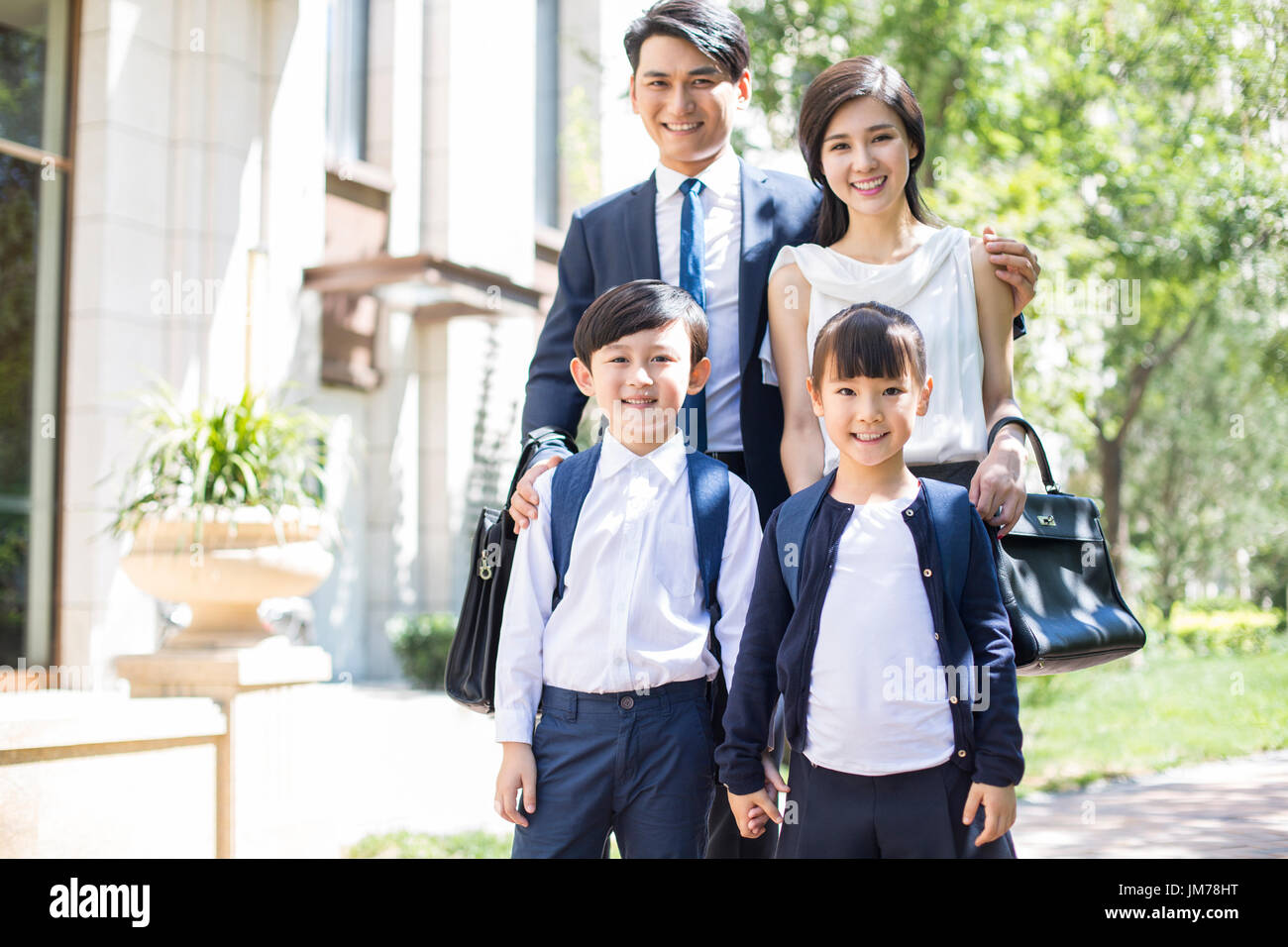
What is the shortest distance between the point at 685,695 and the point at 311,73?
32.9ft

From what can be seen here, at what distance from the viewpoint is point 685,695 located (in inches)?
94.7

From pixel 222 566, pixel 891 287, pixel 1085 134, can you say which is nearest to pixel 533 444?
pixel 891 287

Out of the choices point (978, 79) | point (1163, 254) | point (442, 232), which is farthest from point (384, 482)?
point (1163, 254)

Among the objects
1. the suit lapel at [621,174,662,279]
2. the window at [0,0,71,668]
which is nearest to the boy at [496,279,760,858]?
the suit lapel at [621,174,662,279]

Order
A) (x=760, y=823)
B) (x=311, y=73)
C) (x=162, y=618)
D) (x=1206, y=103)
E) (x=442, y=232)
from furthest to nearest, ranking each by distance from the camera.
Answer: (x=442, y=232) < (x=1206, y=103) < (x=311, y=73) < (x=162, y=618) < (x=760, y=823)

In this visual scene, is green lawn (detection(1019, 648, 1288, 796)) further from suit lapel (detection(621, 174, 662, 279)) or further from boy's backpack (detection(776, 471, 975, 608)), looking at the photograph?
boy's backpack (detection(776, 471, 975, 608))

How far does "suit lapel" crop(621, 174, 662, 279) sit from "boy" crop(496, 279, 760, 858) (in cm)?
37

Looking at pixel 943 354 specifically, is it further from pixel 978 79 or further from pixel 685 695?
pixel 978 79

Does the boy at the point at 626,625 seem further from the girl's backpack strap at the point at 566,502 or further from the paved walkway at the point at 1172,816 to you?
the paved walkway at the point at 1172,816

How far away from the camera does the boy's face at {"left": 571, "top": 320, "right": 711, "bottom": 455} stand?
2453mm

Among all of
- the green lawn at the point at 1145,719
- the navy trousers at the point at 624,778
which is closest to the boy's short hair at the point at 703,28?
the navy trousers at the point at 624,778

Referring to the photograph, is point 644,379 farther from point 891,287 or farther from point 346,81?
point 346,81

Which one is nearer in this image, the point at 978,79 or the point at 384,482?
the point at 978,79

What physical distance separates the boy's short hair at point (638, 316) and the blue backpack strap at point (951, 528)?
0.60 metres
